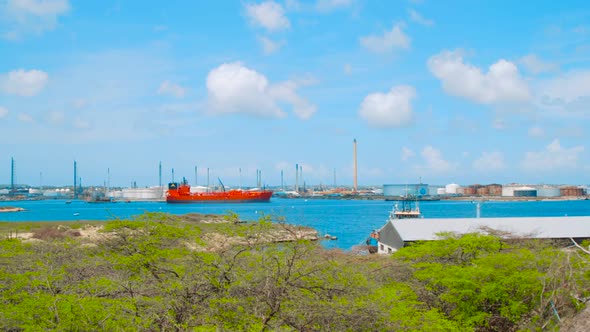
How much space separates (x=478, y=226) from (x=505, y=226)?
4.79 feet

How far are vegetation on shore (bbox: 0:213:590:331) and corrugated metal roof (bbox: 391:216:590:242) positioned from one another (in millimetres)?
13306

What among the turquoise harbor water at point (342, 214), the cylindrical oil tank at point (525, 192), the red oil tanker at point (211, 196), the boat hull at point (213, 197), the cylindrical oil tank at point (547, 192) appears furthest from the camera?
the cylindrical oil tank at point (547, 192)

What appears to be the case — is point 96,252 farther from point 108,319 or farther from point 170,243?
point 108,319

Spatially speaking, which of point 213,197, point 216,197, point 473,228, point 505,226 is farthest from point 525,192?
point 473,228

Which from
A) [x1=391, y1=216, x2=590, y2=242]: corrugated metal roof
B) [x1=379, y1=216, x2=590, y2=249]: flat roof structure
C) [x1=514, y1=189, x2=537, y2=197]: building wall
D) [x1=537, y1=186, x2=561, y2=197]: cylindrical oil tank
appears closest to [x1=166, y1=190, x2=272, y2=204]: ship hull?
[x1=514, y1=189, x2=537, y2=197]: building wall

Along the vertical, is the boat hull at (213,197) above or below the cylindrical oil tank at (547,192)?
above

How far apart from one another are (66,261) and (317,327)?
8.06 m

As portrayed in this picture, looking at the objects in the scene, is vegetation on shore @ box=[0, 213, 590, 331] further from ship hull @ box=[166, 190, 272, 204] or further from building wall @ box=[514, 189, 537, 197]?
building wall @ box=[514, 189, 537, 197]

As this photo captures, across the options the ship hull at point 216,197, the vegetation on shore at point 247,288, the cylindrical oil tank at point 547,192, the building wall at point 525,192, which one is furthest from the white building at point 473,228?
the cylindrical oil tank at point 547,192

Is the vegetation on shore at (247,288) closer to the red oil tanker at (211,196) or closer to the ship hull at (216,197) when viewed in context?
the red oil tanker at (211,196)

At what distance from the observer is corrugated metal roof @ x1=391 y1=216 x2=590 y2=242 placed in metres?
29.9

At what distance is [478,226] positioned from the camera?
2983 cm

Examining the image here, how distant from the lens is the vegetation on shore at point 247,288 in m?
10.3

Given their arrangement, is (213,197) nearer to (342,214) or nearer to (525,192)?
(342,214)
